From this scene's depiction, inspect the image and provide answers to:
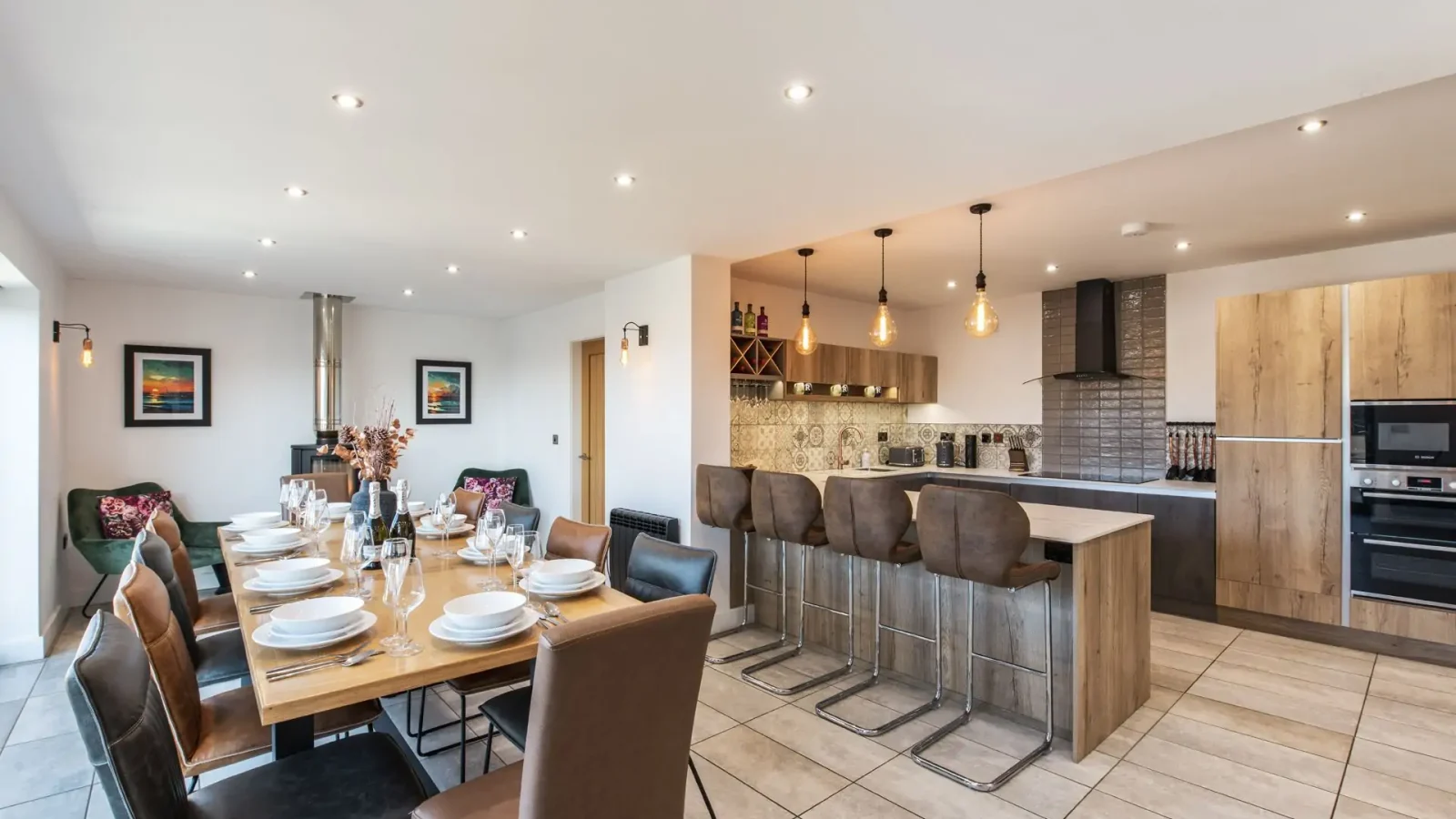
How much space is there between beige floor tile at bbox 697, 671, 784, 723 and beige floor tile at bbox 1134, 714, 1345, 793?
1692 mm

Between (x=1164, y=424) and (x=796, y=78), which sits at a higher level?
(x=796, y=78)

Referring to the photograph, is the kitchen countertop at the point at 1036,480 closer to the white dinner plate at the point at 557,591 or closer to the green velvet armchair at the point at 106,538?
the white dinner plate at the point at 557,591

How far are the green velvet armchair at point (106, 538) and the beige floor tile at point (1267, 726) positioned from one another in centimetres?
530

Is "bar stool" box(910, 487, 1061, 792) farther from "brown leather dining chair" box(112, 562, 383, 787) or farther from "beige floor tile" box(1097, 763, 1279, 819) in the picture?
"brown leather dining chair" box(112, 562, 383, 787)

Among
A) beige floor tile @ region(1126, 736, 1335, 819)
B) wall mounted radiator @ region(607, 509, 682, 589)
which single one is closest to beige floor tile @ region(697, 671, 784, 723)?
wall mounted radiator @ region(607, 509, 682, 589)

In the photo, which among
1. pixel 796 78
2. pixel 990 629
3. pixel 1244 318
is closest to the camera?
pixel 796 78

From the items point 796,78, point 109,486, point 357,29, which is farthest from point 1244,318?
point 109,486

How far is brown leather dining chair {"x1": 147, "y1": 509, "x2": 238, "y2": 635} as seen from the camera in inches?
104

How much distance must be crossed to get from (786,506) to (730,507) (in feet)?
1.38

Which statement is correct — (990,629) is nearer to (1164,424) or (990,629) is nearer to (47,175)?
(1164,424)

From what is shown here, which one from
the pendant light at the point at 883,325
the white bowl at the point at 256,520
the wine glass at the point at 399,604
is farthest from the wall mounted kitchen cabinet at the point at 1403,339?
the white bowl at the point at 256,520

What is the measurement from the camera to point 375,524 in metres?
2.51

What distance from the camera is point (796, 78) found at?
1.99 meters

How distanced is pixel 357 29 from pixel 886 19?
137 cm
